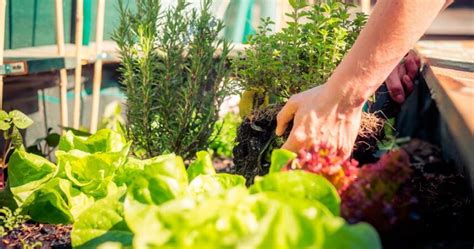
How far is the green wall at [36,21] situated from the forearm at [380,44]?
191cm

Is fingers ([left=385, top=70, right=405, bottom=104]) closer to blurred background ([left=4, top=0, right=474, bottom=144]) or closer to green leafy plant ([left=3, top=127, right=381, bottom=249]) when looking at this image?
blurred background ([left=4, top=0, right=474, bottom=144])

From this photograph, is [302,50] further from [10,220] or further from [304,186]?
[10,220]

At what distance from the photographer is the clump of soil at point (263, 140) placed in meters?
2.23

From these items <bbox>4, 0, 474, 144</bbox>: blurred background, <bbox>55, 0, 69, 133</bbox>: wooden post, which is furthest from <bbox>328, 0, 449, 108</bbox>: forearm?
<bbox>55, 0, 69, 133</bbox>: wooden post

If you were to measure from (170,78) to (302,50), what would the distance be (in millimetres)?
600

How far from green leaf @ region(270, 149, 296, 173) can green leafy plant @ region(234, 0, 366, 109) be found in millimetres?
715

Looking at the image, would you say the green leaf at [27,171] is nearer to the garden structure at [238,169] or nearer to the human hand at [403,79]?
the garden structure at [238,169]

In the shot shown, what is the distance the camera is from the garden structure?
47.0 inches

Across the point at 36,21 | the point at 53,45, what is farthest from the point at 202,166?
the point at 53,45

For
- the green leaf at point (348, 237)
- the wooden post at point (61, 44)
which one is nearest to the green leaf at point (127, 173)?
the green leaf at point (348, 237)

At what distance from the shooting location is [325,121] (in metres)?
1.74

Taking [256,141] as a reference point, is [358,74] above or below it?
above

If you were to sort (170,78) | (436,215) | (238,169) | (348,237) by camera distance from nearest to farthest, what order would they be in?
(348,237), (436,215), (238,169), (170,78)

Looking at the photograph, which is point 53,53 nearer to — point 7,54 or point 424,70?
point 7,54
